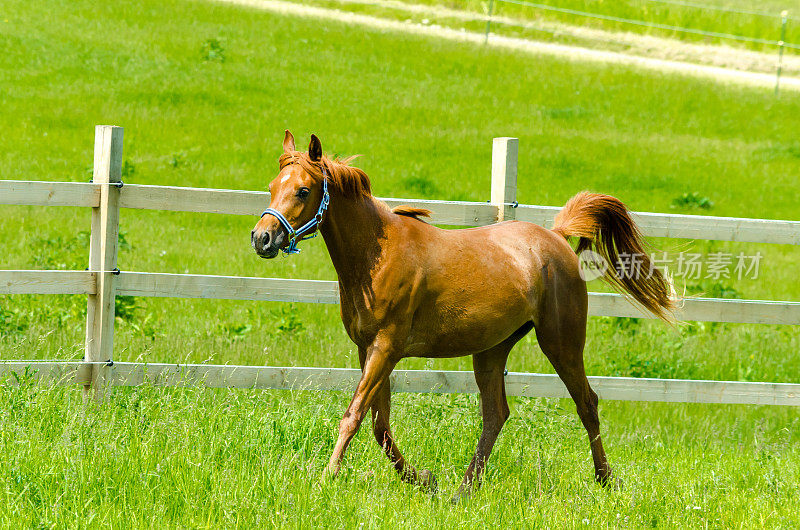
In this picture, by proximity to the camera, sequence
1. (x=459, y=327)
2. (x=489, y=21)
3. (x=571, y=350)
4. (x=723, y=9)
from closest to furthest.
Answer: (x=459, y=327) < (x=571, y=350) < (x=489, y=21) < (x=723, y=9)

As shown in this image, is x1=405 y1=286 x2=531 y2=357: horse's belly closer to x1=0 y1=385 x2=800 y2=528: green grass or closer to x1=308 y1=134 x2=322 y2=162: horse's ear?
x1=0 y1=385 x2=800 y2=528: green grass

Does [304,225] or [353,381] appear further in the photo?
[353,381]

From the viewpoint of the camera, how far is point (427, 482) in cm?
425

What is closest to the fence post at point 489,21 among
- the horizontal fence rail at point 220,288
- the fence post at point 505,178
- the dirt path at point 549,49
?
the dirt path at point 549,49

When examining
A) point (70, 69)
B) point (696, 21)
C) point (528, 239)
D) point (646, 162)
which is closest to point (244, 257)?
point (528, 239)

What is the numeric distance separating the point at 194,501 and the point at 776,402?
400 centimetres

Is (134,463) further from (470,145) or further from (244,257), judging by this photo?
(470,145)

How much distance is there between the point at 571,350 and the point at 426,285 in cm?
101

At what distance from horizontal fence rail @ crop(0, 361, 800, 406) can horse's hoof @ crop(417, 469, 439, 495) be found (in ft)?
3.25

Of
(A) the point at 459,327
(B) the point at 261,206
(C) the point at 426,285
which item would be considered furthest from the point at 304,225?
(B) the point at 261,206

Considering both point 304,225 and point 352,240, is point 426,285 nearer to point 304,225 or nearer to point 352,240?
point 352,240

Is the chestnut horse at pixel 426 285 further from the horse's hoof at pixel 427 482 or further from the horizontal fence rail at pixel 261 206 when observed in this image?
the horizontal fence rail at pixel 261 206

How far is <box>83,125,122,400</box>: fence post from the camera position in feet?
16.4

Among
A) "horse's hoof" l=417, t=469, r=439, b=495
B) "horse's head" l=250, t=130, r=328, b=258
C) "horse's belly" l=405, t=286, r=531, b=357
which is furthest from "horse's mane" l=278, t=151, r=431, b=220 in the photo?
"horse's hoof" l=417, t=469, r=439, b=495
